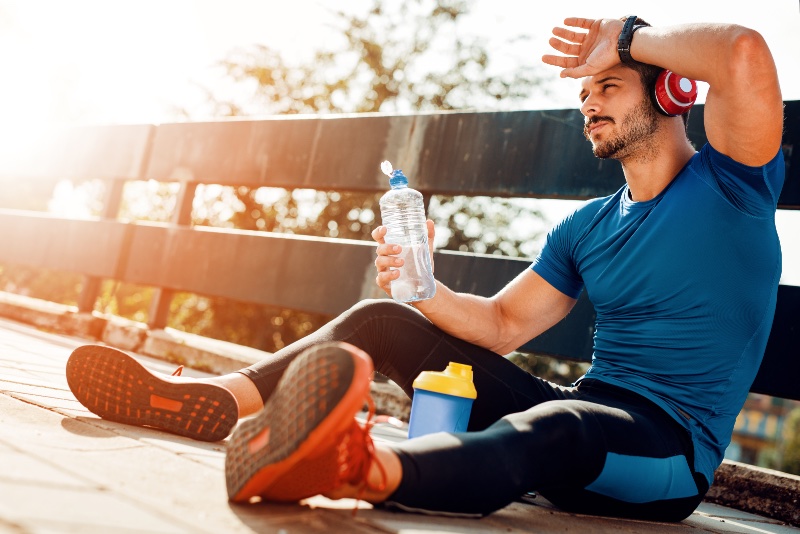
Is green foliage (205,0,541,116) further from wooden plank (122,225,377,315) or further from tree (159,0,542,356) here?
wooden plank (122,225,377,315)

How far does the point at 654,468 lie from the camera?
196 cm

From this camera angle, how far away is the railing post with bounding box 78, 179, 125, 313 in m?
6.52

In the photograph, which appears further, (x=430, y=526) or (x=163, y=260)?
(x=163, y=260)

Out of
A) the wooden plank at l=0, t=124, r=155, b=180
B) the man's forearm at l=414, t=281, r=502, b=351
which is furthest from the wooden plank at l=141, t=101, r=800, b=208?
the man's forearm at l=414, t=281, r=502, b=351

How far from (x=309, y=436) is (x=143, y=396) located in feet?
3.41

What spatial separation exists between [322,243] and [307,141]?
0.86 meters

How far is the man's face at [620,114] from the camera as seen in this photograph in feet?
8.27

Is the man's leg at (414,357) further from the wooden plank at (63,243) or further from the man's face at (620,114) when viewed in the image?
the wooden plank at (63,243)

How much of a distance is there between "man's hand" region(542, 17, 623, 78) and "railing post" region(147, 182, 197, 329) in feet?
13.0

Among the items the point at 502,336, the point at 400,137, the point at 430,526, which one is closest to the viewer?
the point at 430,526

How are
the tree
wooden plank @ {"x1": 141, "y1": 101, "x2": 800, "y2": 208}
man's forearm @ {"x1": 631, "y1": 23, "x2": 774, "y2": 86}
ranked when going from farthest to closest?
the tree < wooden plank @ {"x1": 141, "y1": 101, "x2": 800, "y2": 208} < man's forearm @ {"x1": 631, "y1": 23, "x2": 774, "y2": 86}

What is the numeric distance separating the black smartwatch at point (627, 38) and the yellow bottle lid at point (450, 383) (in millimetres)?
1166

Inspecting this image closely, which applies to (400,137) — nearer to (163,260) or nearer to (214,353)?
(214,353)

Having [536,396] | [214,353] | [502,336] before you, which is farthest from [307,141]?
[536,396]
